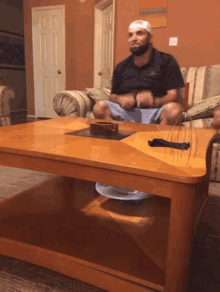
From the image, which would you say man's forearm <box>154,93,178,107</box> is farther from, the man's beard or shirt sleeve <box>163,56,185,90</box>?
the man's beard

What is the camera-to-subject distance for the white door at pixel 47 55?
16.9 feet

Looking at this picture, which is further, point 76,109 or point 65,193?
point 76,109

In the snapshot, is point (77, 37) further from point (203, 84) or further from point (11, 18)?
point (203, 84)

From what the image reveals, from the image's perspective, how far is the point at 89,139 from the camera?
104 centimetres

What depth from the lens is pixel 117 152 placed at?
0.84 m

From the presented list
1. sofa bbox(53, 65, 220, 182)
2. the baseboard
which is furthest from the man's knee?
the baseboard

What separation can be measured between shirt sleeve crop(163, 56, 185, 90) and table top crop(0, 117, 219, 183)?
117 centimetres

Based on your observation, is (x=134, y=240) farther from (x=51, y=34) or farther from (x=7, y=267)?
(x=51, y=34)

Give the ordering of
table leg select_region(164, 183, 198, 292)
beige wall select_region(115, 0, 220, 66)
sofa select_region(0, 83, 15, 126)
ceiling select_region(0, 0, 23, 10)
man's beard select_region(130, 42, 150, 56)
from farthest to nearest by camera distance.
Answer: ceiling select_region(0, 0, 23, 10), beige wall select_region(115, 0, 220, 66), sofa select_region(0, 83, 15, 126), man's beard select_region(130, 42, 150, 56), table leg select_region(164, 183, 198, 292)

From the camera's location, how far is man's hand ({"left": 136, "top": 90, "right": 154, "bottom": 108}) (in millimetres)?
2236

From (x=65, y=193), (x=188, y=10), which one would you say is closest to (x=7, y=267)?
(x=65, y=193)

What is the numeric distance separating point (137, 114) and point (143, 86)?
30cm

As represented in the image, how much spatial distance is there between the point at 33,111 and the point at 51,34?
1.65m

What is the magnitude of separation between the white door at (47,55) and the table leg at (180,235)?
16.4ft
